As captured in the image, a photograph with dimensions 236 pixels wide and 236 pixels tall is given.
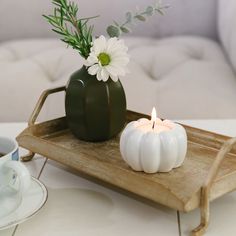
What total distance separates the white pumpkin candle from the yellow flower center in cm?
13

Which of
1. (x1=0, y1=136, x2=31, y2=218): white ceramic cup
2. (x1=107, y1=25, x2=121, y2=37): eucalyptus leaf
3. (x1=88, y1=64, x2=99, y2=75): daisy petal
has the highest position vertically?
(x1=107, y1=25, x2=121, y2=37): eucalyptus leaf

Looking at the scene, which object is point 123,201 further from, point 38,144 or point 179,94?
point 179,94

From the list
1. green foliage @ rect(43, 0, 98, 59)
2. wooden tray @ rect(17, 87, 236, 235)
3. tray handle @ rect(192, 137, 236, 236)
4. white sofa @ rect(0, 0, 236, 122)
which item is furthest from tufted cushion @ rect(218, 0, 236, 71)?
tray handle @ rect(192, 137, 236, 236)

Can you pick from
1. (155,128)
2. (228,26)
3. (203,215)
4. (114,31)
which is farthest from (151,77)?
(203,215)

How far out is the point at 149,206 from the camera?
67 centimetres

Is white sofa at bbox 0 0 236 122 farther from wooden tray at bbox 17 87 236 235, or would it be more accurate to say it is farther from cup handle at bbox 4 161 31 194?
cup handle at bbox 4 161 31 194

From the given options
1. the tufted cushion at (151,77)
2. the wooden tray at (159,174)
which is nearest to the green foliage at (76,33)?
the wooden tray at (159,174)

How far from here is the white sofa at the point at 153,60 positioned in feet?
4.30

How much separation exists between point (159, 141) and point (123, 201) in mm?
95

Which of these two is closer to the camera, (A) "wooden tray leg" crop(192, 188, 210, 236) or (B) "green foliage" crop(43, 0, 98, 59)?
(A) "wooden tray leg" crop(192, 188, 210, 236)

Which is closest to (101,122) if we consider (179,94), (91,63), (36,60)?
(91,63)

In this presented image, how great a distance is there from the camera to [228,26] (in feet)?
4.68

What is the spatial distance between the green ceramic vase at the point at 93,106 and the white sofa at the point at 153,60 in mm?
495

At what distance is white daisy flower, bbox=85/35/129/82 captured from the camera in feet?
2.48
